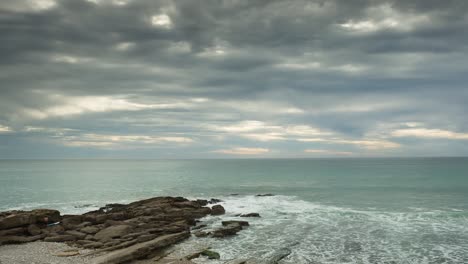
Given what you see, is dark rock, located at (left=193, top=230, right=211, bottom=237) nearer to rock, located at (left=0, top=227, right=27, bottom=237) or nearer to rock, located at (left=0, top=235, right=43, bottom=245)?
rock, located at (left=0, top=235, right=43, bottom=245)

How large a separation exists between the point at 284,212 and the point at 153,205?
18373 millimetres

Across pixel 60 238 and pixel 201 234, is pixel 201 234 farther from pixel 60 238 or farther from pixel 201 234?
pixel 60 238

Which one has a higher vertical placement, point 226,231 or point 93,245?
point 226,231

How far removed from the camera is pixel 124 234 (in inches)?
1196

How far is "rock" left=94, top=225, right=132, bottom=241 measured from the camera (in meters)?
29.8

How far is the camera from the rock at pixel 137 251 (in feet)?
78.6

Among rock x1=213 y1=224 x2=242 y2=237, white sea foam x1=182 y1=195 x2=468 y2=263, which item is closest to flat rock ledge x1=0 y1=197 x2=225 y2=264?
rock x1=213 y1=224 x2=242 y2=237

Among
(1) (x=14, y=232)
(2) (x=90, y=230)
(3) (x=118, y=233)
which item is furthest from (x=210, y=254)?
(1) (x=14, y=232)

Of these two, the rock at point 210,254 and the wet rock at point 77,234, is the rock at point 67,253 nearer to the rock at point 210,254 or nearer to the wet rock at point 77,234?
the wet rock at point 77,234

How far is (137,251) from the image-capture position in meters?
25.4

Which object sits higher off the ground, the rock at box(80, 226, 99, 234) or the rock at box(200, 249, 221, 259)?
the rock at box(80, 226, 99, 234)

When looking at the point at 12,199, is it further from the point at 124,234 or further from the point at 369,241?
the point at 369,241

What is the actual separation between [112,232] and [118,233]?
778mm

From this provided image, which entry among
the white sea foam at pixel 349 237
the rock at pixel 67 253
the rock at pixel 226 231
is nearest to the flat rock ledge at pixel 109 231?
the rock at pixel 67 253
